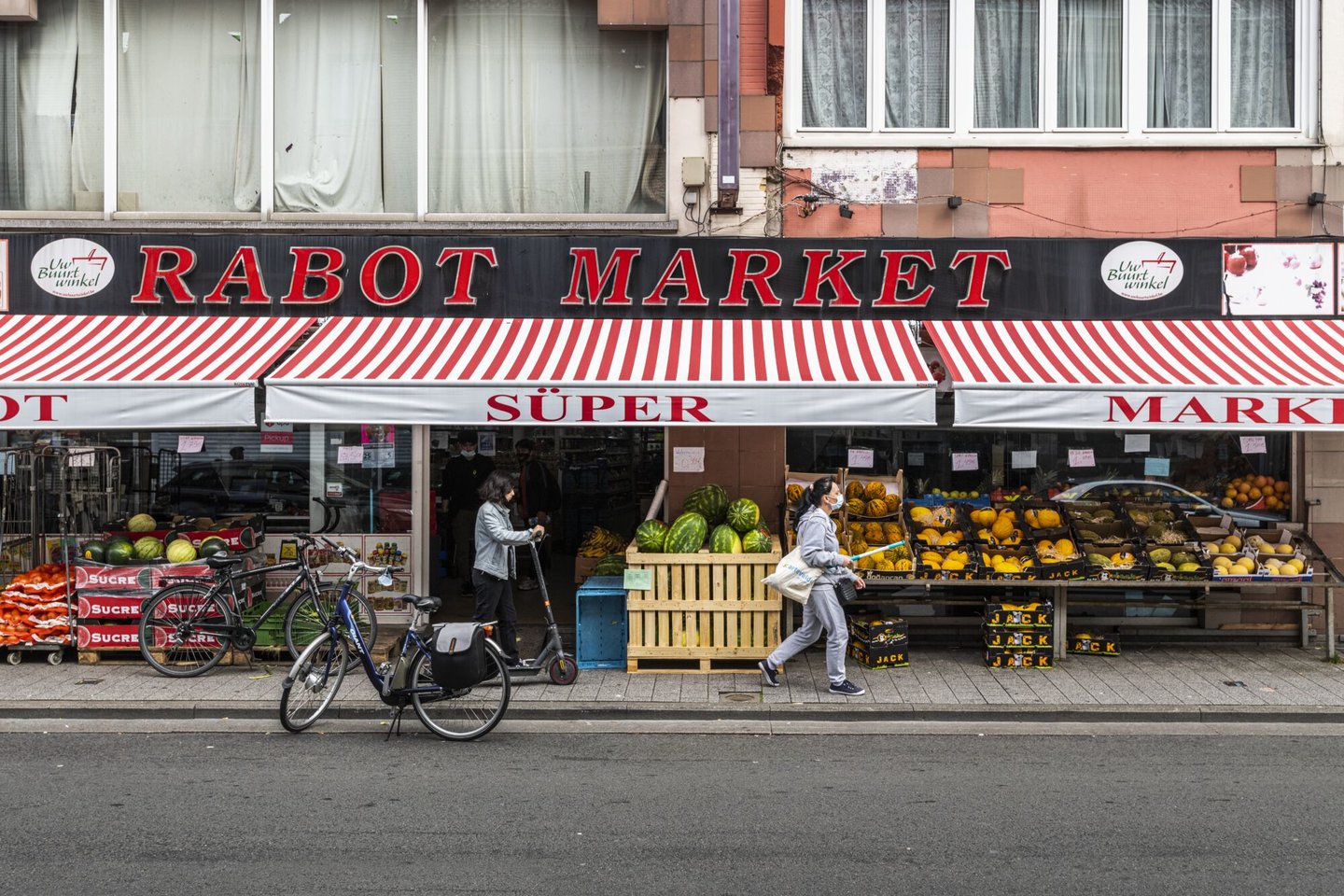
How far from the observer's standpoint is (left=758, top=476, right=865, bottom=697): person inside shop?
8.87 meters

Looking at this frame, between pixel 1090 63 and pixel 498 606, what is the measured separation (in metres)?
8.10

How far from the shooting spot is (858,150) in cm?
1122

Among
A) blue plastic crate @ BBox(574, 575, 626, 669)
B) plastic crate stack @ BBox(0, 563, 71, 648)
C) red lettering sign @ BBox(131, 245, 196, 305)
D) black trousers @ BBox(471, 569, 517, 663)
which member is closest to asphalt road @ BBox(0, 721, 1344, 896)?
black trousers @ BBox(471, 569, 517, 663)

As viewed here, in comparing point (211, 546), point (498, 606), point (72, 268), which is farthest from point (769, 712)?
point (72, 268)

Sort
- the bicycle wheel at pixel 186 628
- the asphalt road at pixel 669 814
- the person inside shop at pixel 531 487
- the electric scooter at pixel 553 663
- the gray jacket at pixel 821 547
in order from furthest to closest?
the person inside shop at pixel 531 487
the bicycle wheel at pixel 186 628
the electric scooter at pixel 553 663
the gray jacket at pixel 821 547
the asphalt road at pixel 669 814

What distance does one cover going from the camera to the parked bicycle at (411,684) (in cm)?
776

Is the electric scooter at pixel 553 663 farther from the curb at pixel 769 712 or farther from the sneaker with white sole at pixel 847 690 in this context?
the sneaker with white sole at pixel 847 690

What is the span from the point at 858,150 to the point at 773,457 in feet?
10.5

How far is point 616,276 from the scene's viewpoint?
11102mm

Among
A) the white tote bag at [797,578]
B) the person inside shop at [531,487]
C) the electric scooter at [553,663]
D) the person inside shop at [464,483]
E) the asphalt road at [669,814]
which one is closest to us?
the asphalt road at [669,814]

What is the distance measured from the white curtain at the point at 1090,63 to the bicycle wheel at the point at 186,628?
940 cm

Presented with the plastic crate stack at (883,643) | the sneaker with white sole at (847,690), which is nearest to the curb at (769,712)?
the sneaker with white sole at (847,690)

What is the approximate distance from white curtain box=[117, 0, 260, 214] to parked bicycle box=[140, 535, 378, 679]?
4.24 m

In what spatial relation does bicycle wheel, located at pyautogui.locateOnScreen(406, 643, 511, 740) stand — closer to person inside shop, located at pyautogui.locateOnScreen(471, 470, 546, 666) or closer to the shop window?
person inside shop, located at pyautogui.locateOnScreen(471, 470, 546, 666)
